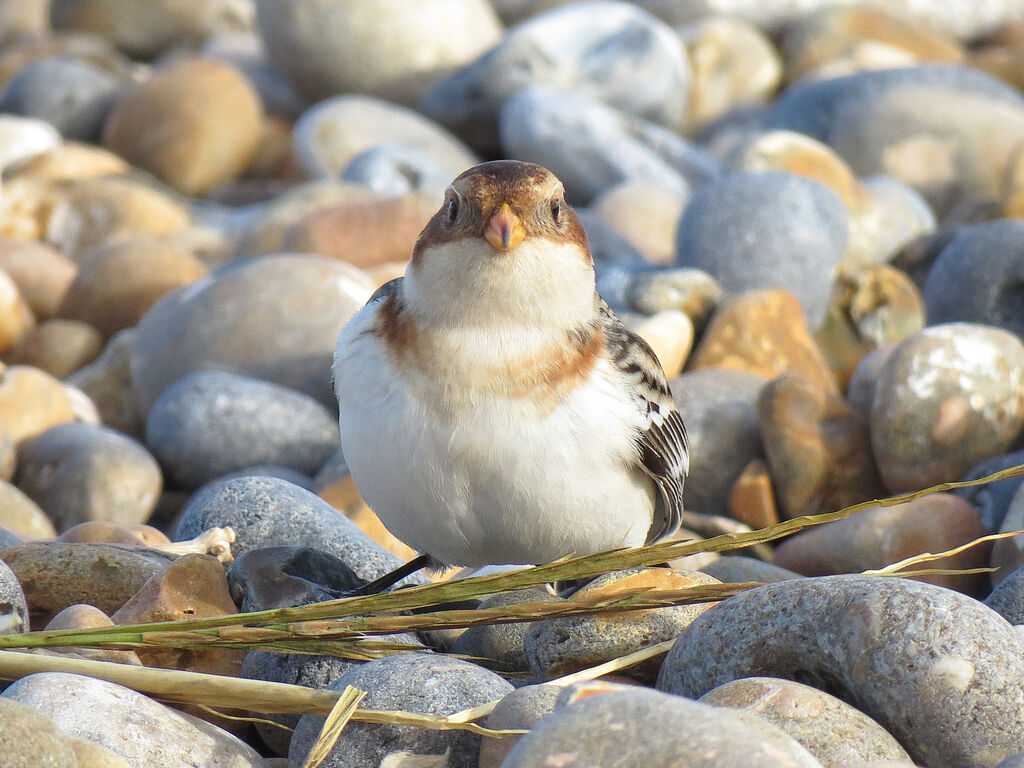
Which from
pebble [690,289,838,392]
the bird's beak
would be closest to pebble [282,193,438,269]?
pebble [690,289,838,392]

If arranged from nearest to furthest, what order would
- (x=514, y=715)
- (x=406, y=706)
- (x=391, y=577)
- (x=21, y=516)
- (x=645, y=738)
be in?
1. (x=645, y=738)
2. (x=514, y=715)
3. (x=406, y=706)
4. (x=391, y=577)
5. (x=21, y=516)

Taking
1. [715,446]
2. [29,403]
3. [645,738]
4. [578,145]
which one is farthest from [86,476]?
[578,145]

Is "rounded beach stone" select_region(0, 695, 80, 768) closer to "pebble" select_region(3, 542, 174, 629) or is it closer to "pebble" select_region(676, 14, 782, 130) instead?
Result: "pebble" select_region(3, 542, 174, 629)

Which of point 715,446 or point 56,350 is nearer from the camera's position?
point 715,446

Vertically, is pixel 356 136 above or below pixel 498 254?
below

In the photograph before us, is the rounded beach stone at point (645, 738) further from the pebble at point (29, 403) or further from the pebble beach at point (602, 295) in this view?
the pebble at point (29, 403)

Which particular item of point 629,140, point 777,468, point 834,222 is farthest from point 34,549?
point 629,140

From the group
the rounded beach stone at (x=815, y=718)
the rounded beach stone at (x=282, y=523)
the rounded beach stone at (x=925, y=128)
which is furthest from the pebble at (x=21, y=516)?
the rounded beach stone at (x=925, y=128)

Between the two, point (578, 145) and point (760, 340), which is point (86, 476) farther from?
point (578, 145)
